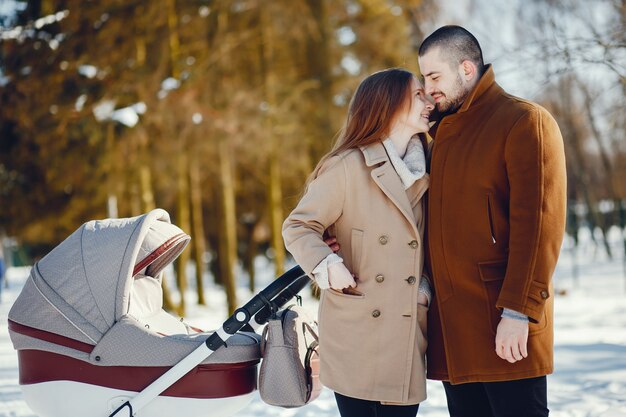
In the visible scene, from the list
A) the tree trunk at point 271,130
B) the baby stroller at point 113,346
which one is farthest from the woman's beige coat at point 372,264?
the tree trunk at point 271,130

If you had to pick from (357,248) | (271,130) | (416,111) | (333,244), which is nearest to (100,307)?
(333,244)

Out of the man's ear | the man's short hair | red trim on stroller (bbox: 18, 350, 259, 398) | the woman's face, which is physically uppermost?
the man's short hair

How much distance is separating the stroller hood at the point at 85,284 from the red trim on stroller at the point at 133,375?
0.15m

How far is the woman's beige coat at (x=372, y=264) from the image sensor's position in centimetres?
289

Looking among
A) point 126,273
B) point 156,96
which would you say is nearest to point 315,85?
point 156,96

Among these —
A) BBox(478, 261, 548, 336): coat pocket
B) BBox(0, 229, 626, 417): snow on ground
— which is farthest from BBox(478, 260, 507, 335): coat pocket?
BBox(0, 229, 626, 417): snow on ground

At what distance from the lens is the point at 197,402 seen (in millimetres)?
3527

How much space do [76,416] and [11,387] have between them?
400 centimetres

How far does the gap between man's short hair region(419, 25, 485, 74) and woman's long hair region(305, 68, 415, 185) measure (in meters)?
0.18

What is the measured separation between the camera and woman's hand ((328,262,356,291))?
2.80 metres

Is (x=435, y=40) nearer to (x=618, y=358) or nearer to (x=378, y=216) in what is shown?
(x=378, y=216)

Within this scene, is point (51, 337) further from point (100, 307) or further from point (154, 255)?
point (154, 255)

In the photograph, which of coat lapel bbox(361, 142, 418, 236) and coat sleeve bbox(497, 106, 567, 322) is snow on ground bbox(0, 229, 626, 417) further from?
coat sleeve bbox(497, 106, 567, 322)

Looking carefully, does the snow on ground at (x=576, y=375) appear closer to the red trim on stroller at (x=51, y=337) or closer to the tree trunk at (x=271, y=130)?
the tree trunk at (x=271, y=130)
